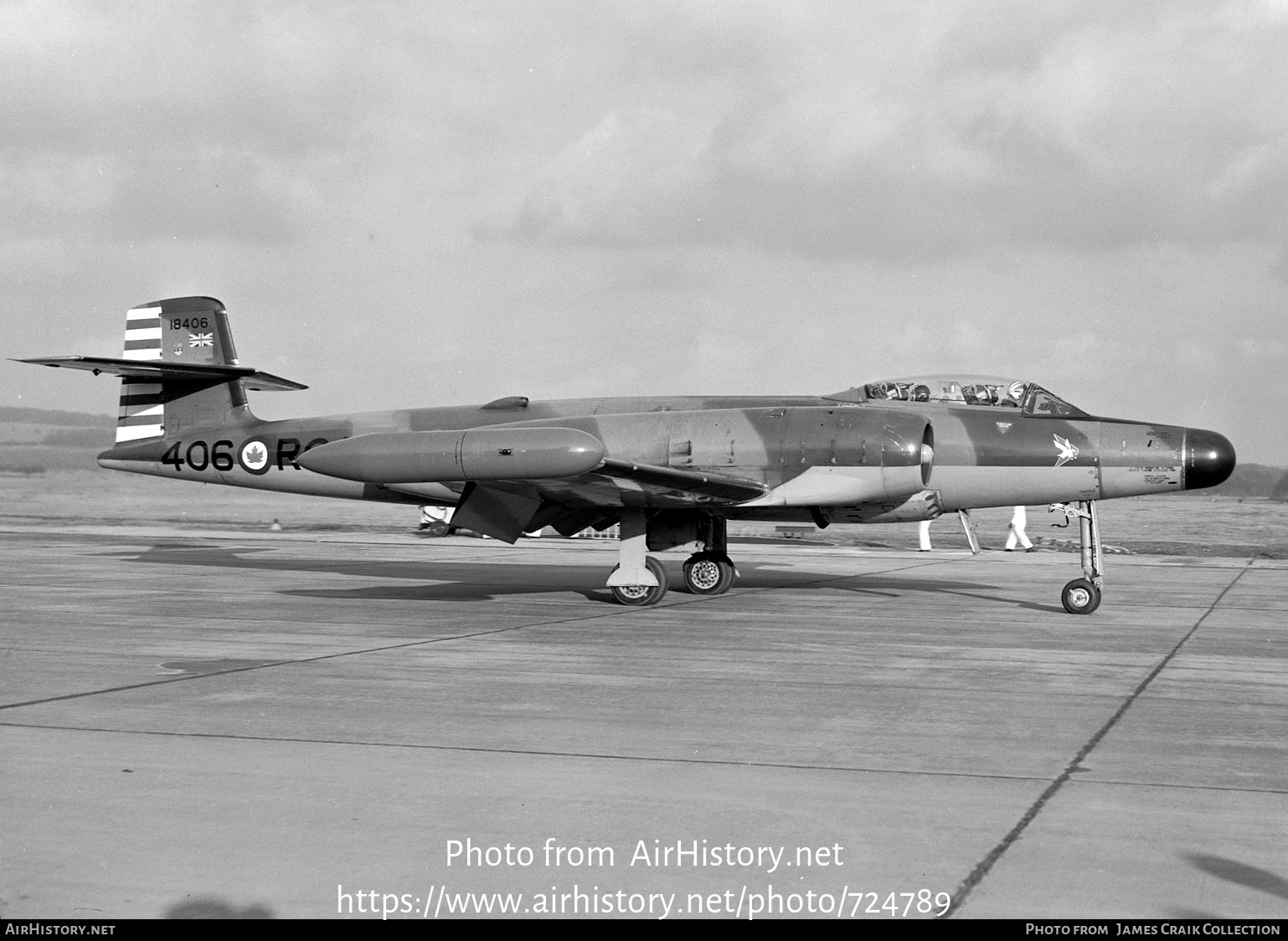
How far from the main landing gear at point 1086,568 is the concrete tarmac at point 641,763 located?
1.17 feet

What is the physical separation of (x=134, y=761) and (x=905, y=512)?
11.1 metres

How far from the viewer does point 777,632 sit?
12719 millimetres

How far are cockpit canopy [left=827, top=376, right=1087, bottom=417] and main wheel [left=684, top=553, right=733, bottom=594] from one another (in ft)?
9.69

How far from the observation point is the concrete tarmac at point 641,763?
184 inches

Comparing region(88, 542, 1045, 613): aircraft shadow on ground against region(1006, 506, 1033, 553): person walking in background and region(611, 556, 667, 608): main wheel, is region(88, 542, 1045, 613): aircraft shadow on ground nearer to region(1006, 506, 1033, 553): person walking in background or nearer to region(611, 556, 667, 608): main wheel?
region(611, 556, 667, 608): main wheel

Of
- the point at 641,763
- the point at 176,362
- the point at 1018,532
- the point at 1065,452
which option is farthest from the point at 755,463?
the point at 1018,532

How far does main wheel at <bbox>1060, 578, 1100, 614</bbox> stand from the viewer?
14840 millimetres

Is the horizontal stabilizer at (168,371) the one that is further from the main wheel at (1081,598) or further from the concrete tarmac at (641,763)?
the main wheel at (1081,598)

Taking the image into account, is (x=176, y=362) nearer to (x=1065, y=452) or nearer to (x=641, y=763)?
(x=1065, y=452)

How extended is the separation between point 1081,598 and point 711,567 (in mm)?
4940

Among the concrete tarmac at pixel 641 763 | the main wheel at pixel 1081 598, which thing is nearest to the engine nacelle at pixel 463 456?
the concrete tarmac at pixel 641 763

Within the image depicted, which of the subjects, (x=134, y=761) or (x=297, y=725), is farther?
(x=297, y=725)
